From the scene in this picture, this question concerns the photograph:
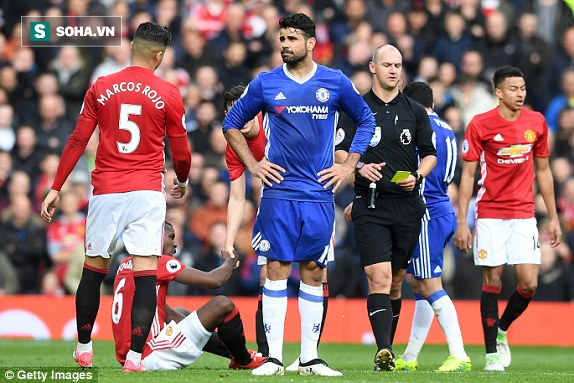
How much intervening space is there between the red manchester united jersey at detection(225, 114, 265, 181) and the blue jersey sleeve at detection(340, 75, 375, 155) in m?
1.69

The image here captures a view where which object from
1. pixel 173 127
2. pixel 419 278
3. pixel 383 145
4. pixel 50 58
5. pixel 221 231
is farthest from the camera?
pixel 50 58

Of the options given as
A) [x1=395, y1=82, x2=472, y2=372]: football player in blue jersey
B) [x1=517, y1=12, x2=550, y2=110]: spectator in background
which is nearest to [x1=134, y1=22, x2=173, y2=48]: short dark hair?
[x1=395, y1=82, x2=472, y2=372]: football player in blue jersey

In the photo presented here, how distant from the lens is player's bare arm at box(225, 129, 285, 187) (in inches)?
356

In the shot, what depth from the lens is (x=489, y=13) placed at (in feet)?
64.7

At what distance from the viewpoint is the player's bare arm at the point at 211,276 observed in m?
9.87

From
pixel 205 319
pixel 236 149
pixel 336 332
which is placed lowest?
pixel 336 332

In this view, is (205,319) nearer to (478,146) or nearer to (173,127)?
(173,127)

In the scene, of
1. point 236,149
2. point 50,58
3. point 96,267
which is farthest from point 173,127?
point 50,58

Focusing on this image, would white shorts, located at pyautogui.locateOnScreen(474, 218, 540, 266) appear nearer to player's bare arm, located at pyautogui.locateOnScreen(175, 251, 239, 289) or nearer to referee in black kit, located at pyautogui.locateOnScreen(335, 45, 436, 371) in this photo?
referee in black kit, located at pyautogui.locateOnScreen(335, 45, 436, 371)

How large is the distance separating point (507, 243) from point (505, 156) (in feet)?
2.80

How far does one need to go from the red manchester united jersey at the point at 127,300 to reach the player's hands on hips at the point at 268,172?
1.29 metres

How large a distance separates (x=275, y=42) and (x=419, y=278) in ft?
28.5

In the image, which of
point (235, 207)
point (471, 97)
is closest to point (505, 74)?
point (235, 207)

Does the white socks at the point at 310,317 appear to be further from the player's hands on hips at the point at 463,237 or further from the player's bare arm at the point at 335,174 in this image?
the player's hands on hips at the point at 463,237
